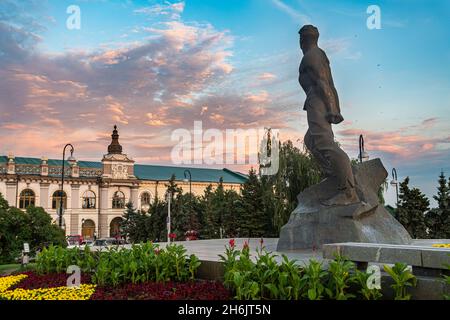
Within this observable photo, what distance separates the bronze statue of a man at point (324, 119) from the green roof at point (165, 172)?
45.2 m

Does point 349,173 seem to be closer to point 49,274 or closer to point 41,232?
point 49,274

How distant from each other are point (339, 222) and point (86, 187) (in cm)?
4675

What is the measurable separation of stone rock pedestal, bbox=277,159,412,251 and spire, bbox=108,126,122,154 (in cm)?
4577

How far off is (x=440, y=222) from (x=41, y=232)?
21823mm

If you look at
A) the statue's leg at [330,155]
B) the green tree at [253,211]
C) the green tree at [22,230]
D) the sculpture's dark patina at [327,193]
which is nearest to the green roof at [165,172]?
the green tree at [253,211]

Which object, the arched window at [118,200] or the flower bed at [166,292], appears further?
the arched window at [118,200]

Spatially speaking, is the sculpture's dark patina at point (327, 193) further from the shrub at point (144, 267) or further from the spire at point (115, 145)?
the spire at point (115, 145)

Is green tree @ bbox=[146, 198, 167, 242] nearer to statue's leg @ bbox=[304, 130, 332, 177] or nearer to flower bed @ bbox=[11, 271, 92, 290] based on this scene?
statue's leg @ bbox=[304, 130, 332, 177]

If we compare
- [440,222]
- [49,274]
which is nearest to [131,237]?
[440,222]

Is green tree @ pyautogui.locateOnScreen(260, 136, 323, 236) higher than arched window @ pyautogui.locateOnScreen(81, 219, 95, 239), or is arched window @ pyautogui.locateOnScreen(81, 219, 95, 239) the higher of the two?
green tree @ pyautogui.locateOnScreen(260, 136, 323, 236)

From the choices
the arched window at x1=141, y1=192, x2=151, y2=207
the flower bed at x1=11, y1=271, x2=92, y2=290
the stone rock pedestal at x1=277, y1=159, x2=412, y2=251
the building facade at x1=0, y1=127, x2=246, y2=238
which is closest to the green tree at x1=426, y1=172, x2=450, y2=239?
the stone rock pedestal at x1=277, y1=159, x2=412, y2=251

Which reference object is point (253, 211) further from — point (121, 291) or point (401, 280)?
point (401, 280)

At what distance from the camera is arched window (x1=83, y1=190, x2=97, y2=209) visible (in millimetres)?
52750

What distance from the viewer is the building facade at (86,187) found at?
4866cm
